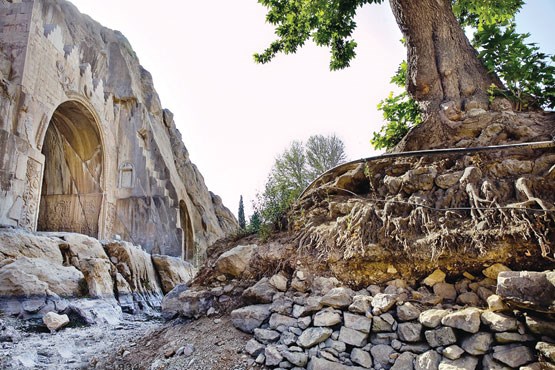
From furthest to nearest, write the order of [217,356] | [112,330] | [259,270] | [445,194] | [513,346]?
[112,330] → [259,270] → [445,194] → [217,356] → [513,346]

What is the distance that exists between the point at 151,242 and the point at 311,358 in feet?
53.9

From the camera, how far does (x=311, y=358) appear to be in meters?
2.74

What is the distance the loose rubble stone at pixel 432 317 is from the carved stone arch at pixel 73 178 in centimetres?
1604

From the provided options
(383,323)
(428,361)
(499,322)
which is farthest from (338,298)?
(499,322)

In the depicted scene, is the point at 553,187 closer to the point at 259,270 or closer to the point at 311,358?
the point at 311,358

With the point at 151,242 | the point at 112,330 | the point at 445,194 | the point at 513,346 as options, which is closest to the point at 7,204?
the point at 112,330

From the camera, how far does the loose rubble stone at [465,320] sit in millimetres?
2389

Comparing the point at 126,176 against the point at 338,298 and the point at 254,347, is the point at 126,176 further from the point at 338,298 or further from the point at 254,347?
the point at 338,298

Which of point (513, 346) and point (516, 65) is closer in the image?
point (513, 346)

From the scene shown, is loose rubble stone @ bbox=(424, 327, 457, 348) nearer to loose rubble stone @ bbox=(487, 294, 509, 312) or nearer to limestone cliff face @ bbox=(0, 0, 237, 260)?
loose rubble stone @ bbox=(487, 294, 509, 312)

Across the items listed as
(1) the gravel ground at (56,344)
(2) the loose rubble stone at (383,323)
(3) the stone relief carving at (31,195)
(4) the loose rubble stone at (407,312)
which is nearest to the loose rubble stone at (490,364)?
(4) the loose rubble stone at (407,312)

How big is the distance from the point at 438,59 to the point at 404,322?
3576 mm

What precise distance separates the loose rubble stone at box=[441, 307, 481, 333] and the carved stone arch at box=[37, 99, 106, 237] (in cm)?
1623

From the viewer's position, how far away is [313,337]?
9.38 feet
